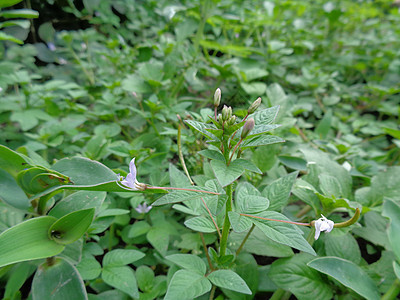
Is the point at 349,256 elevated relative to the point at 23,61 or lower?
lower

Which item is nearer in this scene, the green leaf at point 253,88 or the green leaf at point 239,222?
the green leaf at point 239,222

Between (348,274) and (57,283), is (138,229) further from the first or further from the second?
(348,274)

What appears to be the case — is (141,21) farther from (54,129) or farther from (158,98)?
(54,129)

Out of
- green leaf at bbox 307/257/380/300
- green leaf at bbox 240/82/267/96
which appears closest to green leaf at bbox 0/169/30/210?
green leaf at bbox 307/257/380/300

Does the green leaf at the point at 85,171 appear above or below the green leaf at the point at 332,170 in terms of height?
above

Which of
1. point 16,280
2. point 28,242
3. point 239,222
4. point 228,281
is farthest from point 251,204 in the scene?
point 16,280

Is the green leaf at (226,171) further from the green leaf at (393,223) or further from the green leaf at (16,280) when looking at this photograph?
the green leaf at (16,280)

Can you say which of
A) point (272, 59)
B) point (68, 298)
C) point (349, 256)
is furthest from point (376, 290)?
point (272, 59)

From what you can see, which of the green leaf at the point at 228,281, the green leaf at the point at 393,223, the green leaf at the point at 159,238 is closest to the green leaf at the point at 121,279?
the green leaf at the point at 159,238
